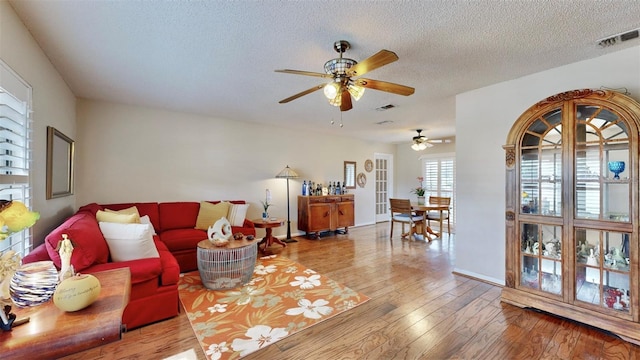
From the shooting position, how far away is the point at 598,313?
224cm

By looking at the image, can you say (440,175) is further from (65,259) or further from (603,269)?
(65,259)

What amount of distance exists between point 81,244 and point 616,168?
4489 millimetres

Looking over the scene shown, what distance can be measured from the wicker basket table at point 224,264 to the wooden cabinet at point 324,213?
2.62m

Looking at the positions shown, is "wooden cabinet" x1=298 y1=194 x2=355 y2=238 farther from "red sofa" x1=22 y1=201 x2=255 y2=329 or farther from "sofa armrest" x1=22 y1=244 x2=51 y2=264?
"sofa armrest" x1=22 y1=244 x2=51 y2=264

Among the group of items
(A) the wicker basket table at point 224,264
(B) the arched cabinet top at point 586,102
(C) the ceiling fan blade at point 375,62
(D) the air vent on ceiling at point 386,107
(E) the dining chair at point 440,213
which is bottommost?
(A) the wicker basket table at point 224,264

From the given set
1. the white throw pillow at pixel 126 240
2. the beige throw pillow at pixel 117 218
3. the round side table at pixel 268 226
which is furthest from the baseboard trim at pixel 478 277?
the beige throw pillow at pixel 117 218

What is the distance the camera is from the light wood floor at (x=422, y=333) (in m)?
1.97

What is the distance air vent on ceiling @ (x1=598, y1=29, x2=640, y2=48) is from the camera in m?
2.10

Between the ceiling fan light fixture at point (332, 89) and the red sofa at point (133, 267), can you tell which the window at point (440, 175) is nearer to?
the ceiling fan light fixture at point (332, 89)

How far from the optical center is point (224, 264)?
299cm

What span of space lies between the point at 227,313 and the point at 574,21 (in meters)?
3.76

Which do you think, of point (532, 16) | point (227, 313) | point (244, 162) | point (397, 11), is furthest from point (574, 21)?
point (244, 162)

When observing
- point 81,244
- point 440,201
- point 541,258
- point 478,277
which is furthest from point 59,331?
point 440,201

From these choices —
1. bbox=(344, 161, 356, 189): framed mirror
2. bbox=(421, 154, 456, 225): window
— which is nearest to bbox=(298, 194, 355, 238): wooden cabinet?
bbox=(344, 161, 356, 189): framed mirror
